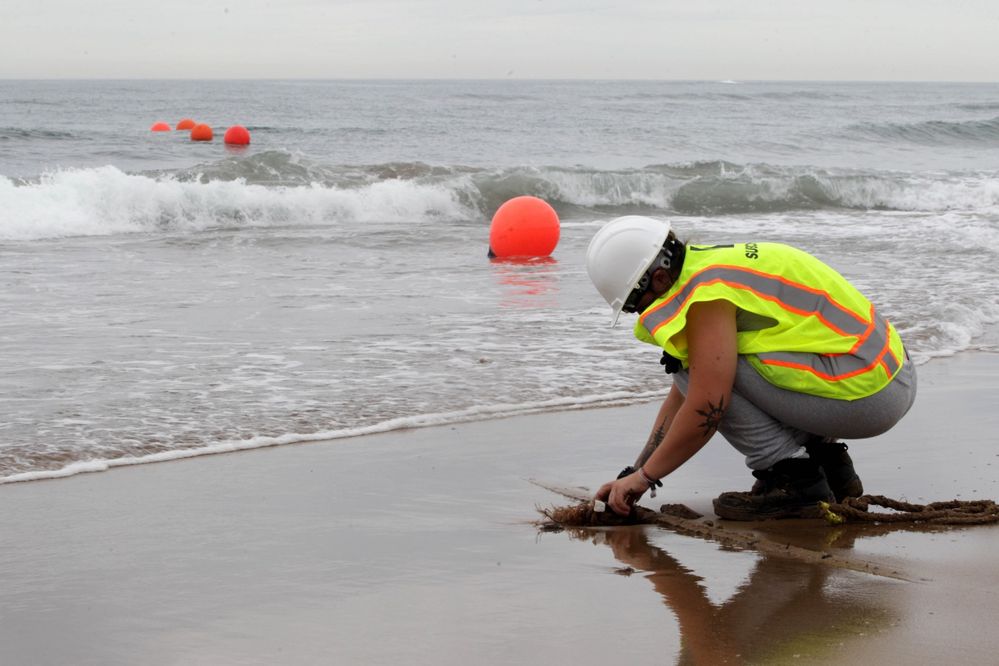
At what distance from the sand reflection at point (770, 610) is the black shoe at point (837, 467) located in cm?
61

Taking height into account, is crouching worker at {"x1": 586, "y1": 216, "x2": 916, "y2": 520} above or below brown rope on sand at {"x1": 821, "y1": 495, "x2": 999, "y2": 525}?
above

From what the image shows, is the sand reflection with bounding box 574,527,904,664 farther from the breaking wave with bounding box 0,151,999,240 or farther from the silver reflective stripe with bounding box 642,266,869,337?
the breaking wave with bounding box 0,151,999,240

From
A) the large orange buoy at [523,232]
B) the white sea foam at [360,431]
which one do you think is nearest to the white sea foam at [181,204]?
the large orange buoy at [523,232]

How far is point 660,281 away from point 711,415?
41 cm

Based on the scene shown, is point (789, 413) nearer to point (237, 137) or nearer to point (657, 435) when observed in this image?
point (657, 435)

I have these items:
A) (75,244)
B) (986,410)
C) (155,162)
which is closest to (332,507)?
(986,410)

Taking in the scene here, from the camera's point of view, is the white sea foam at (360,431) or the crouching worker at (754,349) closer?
the crouching worker at (754,349)

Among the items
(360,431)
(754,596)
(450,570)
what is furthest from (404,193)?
(754,596)

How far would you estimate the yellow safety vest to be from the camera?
3.38 m

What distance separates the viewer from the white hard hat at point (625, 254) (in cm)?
337

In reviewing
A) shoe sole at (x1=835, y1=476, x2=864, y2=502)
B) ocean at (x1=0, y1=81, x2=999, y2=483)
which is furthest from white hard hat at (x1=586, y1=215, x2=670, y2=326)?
ocean at (x1=0, y1=81, x2=999, y2=483)

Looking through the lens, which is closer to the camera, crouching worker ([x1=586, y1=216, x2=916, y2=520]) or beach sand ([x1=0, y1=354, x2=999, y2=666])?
beach sand ([x1=0, y1=354, x2=999, y2=666])

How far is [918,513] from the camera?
369 cm

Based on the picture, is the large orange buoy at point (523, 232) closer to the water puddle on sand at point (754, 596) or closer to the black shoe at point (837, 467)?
the black shoe at point (837, 467)
